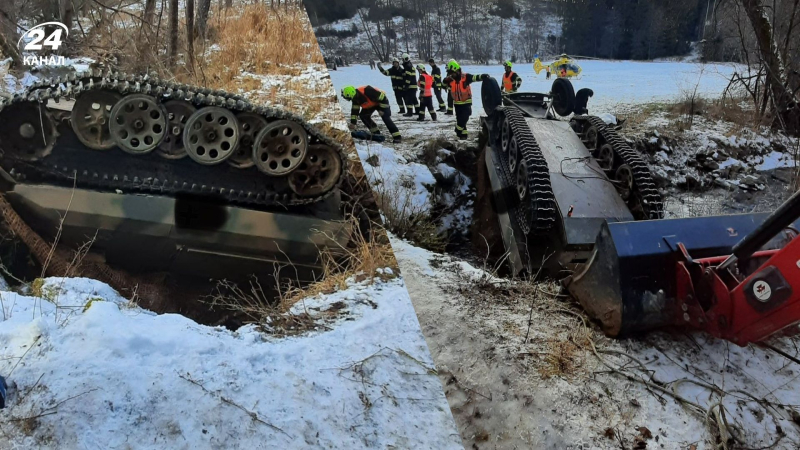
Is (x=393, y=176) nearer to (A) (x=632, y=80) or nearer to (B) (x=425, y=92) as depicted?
(B) (x=425, y=92)

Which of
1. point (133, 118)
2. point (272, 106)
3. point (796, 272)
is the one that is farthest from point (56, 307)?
point (796, 272)

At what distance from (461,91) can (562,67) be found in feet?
1.16

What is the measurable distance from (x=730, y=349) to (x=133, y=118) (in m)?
1.76

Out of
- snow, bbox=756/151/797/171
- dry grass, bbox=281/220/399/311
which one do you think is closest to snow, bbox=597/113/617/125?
snow, bbox=756/151/797/171

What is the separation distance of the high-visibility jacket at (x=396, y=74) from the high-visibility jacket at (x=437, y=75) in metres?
0.09

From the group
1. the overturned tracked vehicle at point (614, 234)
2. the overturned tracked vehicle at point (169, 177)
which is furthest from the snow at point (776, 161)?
the overturned tracked vehicle at point (169, 177)

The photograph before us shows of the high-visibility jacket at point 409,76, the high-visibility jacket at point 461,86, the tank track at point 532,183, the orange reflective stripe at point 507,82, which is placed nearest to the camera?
the high-visibility jacket at point 409,76

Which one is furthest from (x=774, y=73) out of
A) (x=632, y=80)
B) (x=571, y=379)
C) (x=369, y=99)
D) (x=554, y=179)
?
(x=369, y=99)

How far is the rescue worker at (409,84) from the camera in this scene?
155 centimetres

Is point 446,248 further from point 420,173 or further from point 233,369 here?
point 233,369

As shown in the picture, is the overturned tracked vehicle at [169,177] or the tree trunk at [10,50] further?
the tree trunk at [10,50]

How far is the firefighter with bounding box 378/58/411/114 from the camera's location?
1.52 metres

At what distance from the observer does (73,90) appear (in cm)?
162

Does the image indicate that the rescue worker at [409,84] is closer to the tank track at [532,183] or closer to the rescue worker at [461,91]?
the rescue worker at [461,91]
